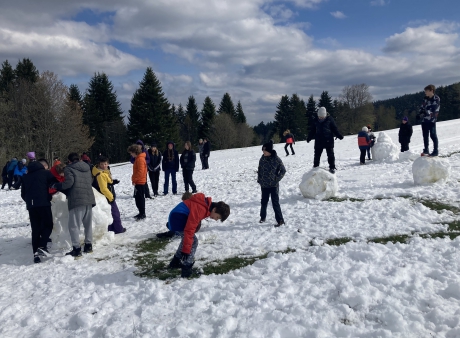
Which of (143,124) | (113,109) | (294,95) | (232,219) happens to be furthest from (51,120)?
(294,95)

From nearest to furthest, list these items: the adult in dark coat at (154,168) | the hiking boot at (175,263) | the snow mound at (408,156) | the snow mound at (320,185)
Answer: the hiking boot at (175,263), the snow mound at (320,185), the adult in dark coat at (154,168), the snow mound at (408,156)

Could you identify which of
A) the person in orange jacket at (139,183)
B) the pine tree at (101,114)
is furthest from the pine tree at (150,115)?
the person in orange jacket at (139,183)

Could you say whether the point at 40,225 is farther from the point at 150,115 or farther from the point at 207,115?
the point at 207,115

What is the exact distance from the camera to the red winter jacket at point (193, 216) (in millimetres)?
5227

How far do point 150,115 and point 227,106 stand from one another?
767 inches

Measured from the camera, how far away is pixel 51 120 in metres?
35.2

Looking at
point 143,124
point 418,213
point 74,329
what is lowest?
point 74,329

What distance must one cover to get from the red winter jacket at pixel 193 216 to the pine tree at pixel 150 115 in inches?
1665

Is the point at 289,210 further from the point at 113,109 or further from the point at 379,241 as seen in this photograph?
the point at 113,109

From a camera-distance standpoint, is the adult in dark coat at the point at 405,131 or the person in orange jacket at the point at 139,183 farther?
the adult in dark coat at the point at 405,131

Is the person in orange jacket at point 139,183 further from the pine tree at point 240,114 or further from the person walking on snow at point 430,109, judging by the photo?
the pine tree at point 240,114

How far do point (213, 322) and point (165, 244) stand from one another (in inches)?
125

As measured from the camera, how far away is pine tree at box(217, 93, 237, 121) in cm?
6259

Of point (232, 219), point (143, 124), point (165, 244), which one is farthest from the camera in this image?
point (143, 124)
